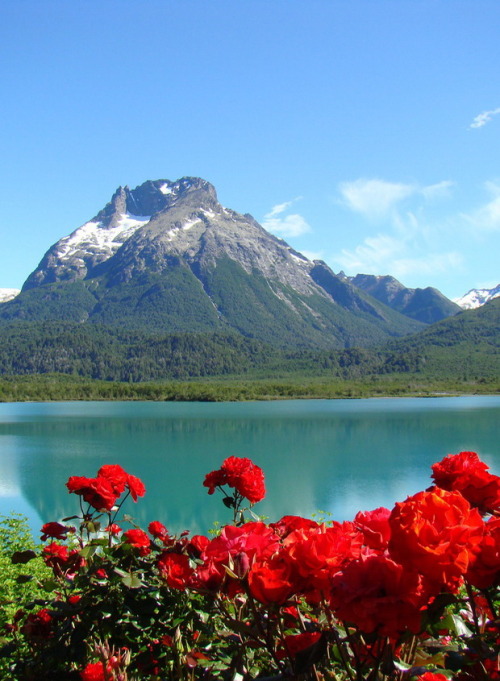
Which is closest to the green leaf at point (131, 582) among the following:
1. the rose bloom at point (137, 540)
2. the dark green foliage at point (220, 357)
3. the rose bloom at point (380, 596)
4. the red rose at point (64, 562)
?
the rose bloom at point (137, 540)

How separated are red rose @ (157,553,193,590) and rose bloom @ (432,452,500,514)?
4.44 feet

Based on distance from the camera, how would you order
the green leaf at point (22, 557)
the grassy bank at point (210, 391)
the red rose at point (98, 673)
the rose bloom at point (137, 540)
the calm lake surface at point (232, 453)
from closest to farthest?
the red rose at point (98, 673) → the green leaf at point (22, 557) → the rose bloom at point (137, 540) → the calm lake surface at point (232, 453) → the grassy bank at point (210, 391)

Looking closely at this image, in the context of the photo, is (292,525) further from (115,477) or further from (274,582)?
(115,477)

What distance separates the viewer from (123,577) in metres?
2.85

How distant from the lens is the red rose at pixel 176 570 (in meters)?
2.64

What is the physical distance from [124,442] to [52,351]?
14123 centimetres

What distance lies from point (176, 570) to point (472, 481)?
152cm

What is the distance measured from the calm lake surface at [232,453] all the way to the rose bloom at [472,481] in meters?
9.68

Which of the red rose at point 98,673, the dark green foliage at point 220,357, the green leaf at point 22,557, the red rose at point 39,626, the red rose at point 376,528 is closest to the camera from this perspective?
the red rose at point 376,528

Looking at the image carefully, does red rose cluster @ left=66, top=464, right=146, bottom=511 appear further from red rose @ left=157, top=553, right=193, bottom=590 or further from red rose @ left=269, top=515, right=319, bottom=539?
red rose @ left=269, top=515, right=319, bottom=539

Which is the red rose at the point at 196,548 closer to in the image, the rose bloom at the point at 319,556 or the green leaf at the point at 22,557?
the green leaf at the point at 22,557

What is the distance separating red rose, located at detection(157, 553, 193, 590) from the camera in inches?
104

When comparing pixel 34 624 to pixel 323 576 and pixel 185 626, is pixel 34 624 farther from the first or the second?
pixel 323 576

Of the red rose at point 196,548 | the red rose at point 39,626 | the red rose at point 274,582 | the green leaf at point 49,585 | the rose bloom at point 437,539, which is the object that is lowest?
the red rose at point 39,626
